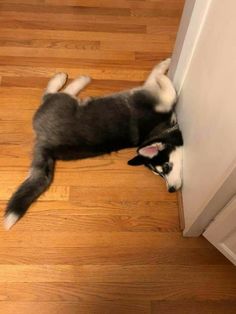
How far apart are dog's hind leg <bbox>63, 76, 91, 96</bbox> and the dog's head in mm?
520

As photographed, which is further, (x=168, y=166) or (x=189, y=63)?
(x=168, y=166)

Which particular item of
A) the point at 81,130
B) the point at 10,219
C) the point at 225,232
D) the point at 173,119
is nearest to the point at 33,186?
the point at 10,219

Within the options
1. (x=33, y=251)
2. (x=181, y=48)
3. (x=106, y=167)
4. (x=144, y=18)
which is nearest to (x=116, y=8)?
(x=144, y=18)

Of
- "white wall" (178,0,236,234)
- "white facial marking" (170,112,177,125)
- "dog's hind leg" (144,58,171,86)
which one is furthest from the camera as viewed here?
"dog's hind leg" (144,58,171,86)

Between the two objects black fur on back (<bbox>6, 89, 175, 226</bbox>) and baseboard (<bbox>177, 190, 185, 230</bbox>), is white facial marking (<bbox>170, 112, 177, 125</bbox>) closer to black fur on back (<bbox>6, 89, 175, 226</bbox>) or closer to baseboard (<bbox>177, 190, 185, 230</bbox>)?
black fur on back (<bbox>6, 89, 175, 226</bbox>)

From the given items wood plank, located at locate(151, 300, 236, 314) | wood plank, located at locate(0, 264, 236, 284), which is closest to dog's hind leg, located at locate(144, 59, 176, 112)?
wood plank, located at locate(0, 264, 236, 284)

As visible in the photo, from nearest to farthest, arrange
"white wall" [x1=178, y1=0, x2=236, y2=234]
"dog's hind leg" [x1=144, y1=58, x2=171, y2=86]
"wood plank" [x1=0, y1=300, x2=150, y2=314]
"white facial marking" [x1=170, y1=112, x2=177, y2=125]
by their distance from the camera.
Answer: "white wall" [x1=178, y1=0, x2=236, y2=234] → "wood plank" [x1=0, y1=300, x2=150, y2=314] → "white facial marking" [x1=170, y1=112, x2=177, y2=125] → "dog's hind leg" [x1=144, y1=58, x2=171, y2=86]

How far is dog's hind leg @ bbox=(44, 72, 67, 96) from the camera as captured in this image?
1.76 meters

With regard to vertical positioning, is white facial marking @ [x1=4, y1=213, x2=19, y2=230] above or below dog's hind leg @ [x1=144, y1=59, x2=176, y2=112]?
below

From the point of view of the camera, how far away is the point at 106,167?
166 centimetres

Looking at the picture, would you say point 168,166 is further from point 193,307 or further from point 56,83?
point 56,83

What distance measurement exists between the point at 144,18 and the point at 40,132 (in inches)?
44.2

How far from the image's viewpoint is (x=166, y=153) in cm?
149

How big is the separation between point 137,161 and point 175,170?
18 centimetres
